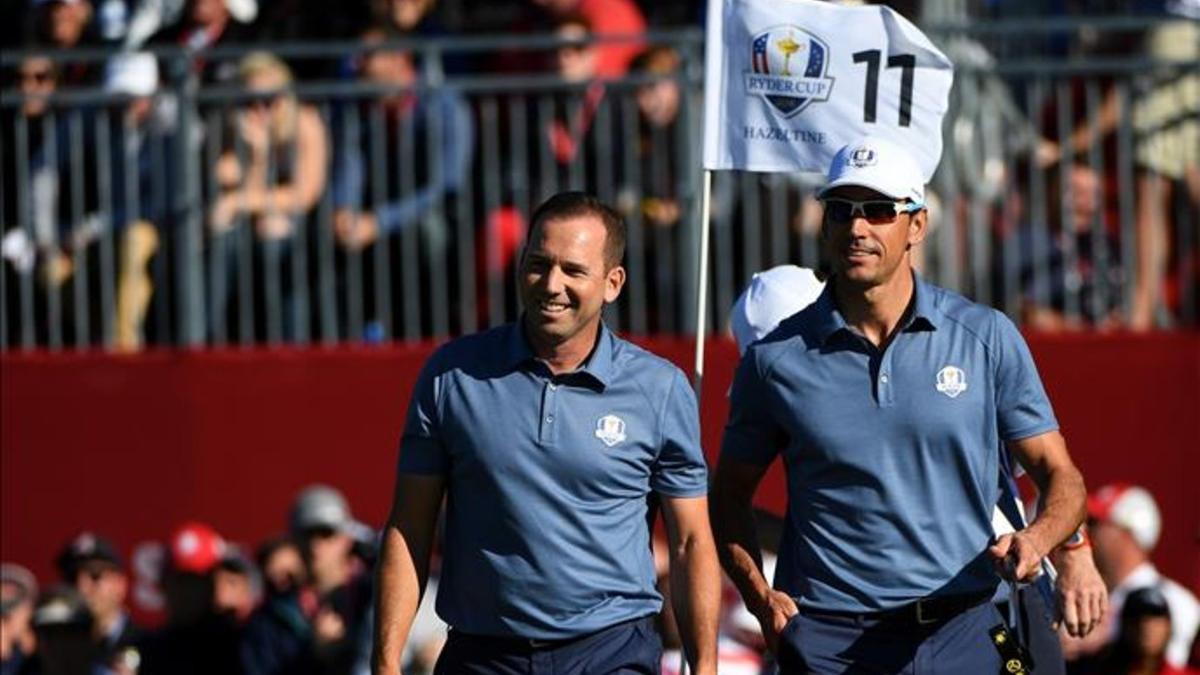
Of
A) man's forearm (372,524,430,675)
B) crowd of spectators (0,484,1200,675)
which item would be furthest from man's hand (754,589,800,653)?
crowd of spectators (0,484,1200,675)

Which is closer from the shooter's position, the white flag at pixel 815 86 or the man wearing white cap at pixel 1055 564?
the man wearing white cap at pixel 1055 564

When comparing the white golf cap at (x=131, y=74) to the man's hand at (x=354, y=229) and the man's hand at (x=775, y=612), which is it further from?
the man's hand at (x=775, y=612)

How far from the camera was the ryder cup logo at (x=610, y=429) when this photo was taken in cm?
838

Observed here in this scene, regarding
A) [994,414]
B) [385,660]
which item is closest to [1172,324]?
[994,414]

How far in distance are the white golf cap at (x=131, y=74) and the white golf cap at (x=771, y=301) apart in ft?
19.4

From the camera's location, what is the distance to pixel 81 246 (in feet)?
48.0

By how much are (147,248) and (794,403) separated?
22.2 feet

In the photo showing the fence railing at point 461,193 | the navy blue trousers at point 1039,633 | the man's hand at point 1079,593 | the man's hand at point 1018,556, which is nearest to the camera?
the man's hand at point 1018,556

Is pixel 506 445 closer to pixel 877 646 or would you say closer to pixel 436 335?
pixel 877 646

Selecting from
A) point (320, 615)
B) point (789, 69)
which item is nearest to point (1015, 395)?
point (789, 69)

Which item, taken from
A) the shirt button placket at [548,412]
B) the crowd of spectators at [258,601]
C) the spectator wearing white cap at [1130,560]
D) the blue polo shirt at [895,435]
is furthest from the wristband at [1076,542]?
the spectator wearing white cap at [1130,560]

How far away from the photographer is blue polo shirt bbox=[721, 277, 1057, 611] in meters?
8.38

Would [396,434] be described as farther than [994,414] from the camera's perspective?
Yes

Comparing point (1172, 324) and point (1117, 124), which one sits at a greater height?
point (1117, 124)
